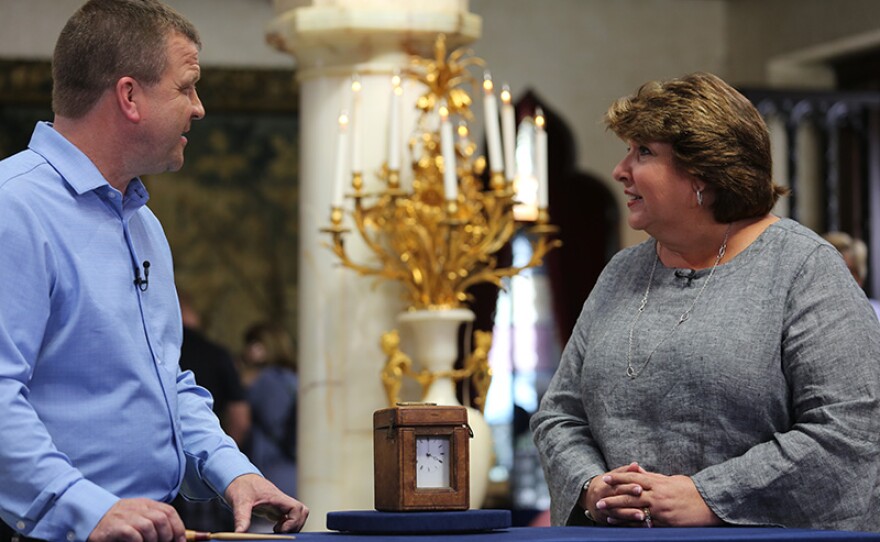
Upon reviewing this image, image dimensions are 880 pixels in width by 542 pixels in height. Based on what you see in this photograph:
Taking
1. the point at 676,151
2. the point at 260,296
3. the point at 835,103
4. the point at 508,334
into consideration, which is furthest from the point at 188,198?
the point at 676,151

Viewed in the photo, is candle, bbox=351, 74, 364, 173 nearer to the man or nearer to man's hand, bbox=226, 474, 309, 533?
the man

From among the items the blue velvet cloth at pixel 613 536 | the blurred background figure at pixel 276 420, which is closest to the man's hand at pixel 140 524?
the blue velvet cloth at pixel 613 536

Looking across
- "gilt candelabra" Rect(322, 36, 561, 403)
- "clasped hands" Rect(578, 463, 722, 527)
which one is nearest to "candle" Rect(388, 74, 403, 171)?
"gilt candelabra" Rect(322, 36, 561, 403)

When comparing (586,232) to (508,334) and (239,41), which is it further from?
(239,41)

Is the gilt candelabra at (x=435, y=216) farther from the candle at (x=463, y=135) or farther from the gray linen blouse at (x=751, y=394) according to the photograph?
the gray linen blouse at (x=751, y=394)

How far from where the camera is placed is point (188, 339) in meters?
7.37

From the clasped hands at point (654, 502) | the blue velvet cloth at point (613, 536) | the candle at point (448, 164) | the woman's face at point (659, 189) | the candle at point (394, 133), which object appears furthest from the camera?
the candle at point (394, 133)

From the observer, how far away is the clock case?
96.3 inches

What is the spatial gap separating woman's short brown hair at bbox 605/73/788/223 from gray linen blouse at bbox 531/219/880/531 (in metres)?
0.10

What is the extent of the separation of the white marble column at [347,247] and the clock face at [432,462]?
317 centimetres

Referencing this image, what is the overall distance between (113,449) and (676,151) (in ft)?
4.27

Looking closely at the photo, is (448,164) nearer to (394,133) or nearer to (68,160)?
(394,133)

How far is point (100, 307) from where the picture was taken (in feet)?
7.82

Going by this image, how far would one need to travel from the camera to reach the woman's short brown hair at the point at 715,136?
2996 millimetres
